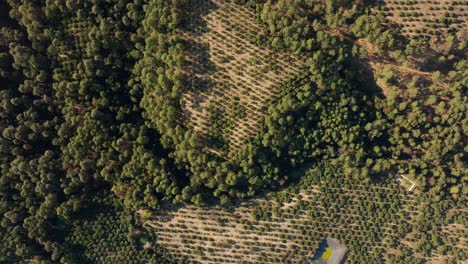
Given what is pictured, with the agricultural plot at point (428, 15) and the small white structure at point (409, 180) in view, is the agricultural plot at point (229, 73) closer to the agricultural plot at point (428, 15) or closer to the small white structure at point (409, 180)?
the agricultural plot at point (428, 15)

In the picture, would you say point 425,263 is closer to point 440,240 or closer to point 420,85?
point 440,240

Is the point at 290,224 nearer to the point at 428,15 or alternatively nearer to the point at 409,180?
the point at 409,180

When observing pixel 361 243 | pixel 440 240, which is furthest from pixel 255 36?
pixel 440 240

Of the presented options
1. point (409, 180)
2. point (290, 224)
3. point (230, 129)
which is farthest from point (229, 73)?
point (409, 180)

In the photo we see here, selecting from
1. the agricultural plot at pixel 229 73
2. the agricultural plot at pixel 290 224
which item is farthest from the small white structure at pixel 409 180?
the agricultural plot at pixel 229 73

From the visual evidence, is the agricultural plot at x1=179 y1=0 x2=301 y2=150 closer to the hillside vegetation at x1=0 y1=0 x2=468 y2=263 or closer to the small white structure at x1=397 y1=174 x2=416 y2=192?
the hillside vegetation at x1=0 y1=0 x2=468 y2=263

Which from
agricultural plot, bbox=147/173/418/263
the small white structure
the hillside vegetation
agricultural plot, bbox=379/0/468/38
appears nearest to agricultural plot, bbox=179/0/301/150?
the hillside vegetation
